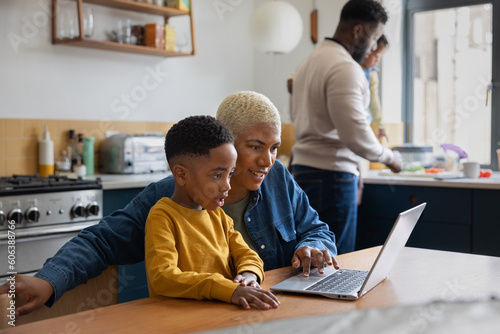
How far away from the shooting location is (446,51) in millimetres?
3764

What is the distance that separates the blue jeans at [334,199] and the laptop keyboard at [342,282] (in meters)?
1.18

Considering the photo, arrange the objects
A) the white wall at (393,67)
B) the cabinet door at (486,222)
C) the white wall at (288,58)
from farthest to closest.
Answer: the white wall at (288,58) → the white wall at (393,67) → the cabinet door at (486,222)

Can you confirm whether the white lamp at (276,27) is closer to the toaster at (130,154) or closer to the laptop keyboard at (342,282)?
the toaster at (130,154)

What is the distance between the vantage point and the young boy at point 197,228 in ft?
3.52

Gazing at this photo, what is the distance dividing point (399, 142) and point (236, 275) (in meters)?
2.93

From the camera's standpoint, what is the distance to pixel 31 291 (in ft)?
3.48

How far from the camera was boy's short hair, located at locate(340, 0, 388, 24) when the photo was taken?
2.50 m

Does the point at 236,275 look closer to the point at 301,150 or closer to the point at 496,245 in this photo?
the point at 301,150

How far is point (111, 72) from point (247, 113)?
2286mm

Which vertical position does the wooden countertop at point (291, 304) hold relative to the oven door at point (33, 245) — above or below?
above

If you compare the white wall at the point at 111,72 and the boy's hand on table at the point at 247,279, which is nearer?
the boy's hand on table at the point at 247,279

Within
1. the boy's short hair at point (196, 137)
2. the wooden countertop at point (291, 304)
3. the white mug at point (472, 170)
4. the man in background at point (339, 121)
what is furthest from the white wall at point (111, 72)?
the wooden countertop at point (291, 304)

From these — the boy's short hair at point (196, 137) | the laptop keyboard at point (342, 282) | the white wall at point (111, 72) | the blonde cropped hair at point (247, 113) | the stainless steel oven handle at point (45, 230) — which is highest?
the white wall at point (111, 72)

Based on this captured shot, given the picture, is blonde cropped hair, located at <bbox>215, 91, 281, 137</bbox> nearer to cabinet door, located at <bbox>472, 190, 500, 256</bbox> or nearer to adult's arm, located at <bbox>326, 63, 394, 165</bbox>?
adult's arm, located at <bbox>326, 63, 394, 165</bbox>
